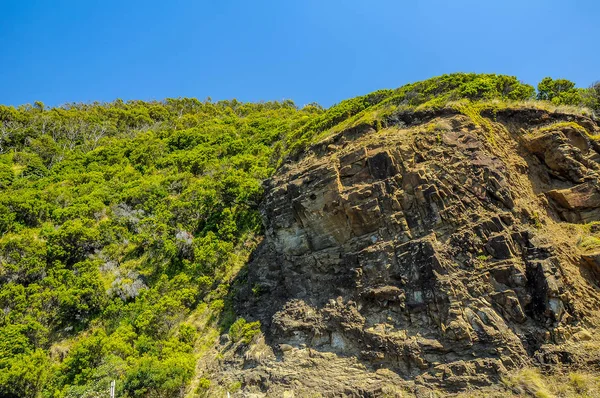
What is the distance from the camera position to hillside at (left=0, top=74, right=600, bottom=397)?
44.5 ft

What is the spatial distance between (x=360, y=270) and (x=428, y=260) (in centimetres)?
295

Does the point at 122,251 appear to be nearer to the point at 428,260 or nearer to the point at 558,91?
the point at 428,260

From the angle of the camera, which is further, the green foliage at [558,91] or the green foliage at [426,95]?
the green foliage at [558,91]

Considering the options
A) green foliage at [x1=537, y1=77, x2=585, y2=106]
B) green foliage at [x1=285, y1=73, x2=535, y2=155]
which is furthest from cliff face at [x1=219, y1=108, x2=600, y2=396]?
green foliage at [x1=537, y1=77, x2=585, y2=106]

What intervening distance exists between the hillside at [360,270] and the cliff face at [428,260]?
2.7 inches

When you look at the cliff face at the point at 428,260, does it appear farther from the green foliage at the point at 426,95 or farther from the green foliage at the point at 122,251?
the green foliage at the point at 122,251

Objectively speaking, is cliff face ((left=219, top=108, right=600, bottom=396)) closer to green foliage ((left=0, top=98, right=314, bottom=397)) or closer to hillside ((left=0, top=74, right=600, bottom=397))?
hillside ((left=0, top=74, right=600, bottom=397))

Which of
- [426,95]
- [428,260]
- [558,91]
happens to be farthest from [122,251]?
[558,91]

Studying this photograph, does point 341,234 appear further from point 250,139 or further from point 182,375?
point 250,139

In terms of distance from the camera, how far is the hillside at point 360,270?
44.5ft

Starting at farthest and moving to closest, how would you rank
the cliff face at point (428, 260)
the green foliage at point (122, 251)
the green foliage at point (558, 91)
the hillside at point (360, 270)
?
the green foliage at point (558, 91) < the green foliage at point (122, 251) < the hillside at point (360, 270) < the cliff face at point (428, 260)

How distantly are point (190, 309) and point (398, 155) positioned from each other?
1514 centimetres

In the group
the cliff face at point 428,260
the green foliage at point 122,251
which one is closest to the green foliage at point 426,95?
the cliff face at point 428,260

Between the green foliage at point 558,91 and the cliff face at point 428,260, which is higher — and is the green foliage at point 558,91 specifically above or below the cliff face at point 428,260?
above
